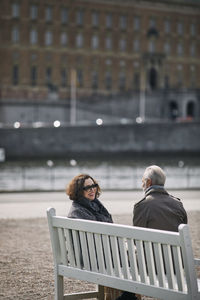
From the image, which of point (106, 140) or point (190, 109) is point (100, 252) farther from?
point (190, 109)

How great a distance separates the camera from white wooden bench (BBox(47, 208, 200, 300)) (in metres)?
3.96

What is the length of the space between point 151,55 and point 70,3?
10822mm

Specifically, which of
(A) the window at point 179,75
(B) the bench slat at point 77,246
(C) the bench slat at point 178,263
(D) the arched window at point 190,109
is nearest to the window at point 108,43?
(A) the window at point 179,75

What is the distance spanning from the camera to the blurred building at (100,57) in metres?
62.7

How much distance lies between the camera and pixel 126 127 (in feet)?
161

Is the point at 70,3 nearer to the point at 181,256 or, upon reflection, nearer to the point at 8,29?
the point at 8,29

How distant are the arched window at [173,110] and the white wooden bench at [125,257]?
195 ft

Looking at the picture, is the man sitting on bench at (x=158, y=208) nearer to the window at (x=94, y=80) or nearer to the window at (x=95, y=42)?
the window at (x=94, y=80)

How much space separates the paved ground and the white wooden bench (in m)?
6.38

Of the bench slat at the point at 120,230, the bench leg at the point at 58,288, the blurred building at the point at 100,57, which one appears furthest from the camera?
the blurred building at the point at 100,57

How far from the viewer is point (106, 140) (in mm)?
48719

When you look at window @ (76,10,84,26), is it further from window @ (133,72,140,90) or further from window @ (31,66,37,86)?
window @ (133,72,140,90)

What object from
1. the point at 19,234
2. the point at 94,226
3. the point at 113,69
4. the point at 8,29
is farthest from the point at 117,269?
the point at 113,69

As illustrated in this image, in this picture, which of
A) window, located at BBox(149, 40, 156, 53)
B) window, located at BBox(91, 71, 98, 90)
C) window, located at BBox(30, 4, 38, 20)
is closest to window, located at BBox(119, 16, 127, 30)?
window, located at BBox(149, 40, 156, 53)
